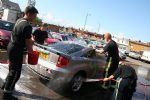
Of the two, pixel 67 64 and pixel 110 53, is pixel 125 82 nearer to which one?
pixel 67 64

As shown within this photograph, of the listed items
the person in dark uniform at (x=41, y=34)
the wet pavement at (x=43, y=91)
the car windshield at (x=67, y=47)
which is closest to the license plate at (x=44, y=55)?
the car windshield at (x=67, y=47)

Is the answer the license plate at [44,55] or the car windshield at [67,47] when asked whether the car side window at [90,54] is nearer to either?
the car windshield at [67,47]

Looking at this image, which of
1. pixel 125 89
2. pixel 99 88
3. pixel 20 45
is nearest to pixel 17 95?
pixel 20 45

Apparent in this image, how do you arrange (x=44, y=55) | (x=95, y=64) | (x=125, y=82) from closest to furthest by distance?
(x=125, y=82), (x=44, y=55), (x=95, y=64)

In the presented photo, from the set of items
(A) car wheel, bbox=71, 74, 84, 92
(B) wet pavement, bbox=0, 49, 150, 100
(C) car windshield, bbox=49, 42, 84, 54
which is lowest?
(B) wet pavement, bbox=0, 49, 150, 100

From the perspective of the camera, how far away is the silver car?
8750 millimetres

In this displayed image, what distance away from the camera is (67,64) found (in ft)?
28.9

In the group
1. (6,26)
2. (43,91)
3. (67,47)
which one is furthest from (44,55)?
(6,26)

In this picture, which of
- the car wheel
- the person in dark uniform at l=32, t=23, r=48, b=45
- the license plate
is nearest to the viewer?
the license plate

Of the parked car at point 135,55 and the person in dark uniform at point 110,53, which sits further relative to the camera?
the parked car at point 135,55

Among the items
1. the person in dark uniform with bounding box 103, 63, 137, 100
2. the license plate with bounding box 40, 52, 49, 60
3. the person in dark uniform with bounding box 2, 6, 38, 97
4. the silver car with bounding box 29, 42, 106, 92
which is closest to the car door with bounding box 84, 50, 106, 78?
the silver car with bounding box 29, 42, 106, 92

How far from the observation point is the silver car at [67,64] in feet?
28.7

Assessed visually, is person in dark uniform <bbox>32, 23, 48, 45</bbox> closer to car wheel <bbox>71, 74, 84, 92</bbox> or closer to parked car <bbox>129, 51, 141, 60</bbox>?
car wheel <bbox>71, 74, 84, 92</bbox>

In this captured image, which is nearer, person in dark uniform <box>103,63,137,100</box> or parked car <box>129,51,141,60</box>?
person in dark uniform <box>103,63,137,100</box>
